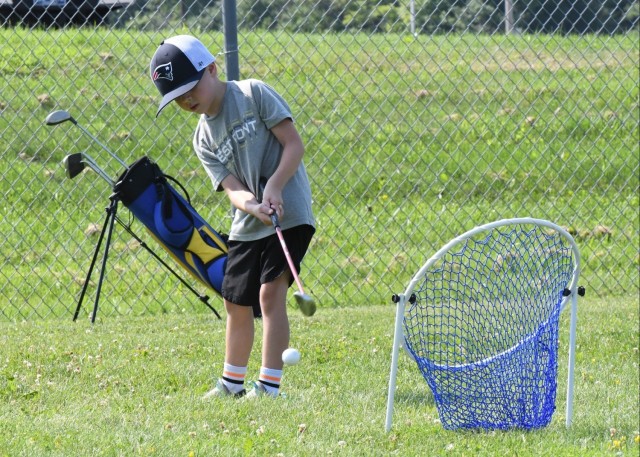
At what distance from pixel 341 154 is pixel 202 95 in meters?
4.86

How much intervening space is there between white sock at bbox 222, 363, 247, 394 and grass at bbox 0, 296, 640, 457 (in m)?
0.19

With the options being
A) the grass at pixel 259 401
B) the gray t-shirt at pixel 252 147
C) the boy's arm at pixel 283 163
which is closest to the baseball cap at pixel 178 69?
the gray t-shirt at pixel 252 147

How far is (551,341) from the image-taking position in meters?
4.24

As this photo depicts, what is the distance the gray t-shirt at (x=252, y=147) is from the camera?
4.52 metres

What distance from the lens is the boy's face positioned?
14.5 feet

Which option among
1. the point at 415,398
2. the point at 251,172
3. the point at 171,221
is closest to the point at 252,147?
the point at 251,172

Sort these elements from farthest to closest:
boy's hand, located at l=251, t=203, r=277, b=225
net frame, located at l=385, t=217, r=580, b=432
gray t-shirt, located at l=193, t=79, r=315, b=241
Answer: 1. gray t-shirt, located at l=193, t=79, r=315, b=241
2. boy's hand, located at l=251, t=203, r=277, b=225
3. net frame, located at l=385, t=217, r=580, b=432

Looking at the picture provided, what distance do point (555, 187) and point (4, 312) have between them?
493 cm

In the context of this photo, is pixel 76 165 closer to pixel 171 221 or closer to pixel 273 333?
pixel 171 221

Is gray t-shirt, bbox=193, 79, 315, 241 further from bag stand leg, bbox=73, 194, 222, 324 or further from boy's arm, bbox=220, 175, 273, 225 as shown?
bag stand leg, bbox=73, 194, 222, 324

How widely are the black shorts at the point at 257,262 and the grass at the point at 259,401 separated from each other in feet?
1.59

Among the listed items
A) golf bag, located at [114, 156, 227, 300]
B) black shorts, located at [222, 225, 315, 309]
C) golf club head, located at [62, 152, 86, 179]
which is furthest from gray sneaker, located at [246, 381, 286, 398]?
golf club head, located at [62, 152, 86, 179]

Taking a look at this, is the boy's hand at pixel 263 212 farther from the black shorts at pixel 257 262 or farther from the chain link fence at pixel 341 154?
the chain link fence at pixel 341 154

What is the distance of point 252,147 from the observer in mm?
4543
